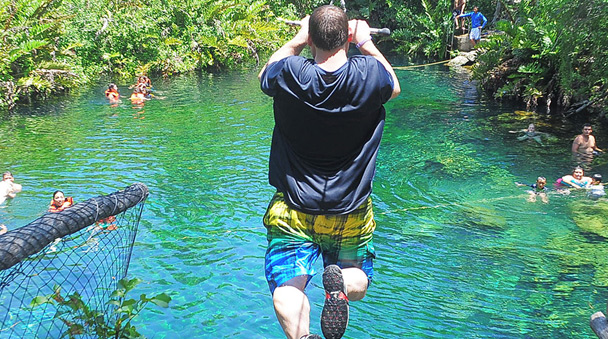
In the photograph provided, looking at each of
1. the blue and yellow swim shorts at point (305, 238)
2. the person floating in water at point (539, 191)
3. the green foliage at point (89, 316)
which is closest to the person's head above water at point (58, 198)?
the green foliage at point (89, 316)

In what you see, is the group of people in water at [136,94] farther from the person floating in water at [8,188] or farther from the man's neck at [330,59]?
the man's neck at [330,59]

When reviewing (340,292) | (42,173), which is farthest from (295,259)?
(42,173)

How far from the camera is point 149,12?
89.7 feet

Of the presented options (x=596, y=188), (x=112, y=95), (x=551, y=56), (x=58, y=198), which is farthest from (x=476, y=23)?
(x=58, y=198)

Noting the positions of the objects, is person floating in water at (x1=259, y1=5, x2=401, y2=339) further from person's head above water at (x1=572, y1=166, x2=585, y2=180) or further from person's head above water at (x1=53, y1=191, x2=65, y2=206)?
person's head above water at (x1=572, y1=166, x2=585, y2=180)

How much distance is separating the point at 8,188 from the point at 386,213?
710 cm

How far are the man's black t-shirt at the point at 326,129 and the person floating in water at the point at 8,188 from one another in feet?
30.0

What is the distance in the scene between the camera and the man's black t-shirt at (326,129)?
317 centimetres

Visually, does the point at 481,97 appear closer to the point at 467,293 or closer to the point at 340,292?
the point at 467,293

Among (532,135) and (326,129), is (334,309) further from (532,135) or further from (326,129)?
(532,135)

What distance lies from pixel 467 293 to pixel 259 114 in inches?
474

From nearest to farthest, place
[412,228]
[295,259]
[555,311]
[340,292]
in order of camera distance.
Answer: [340,292] → [295,259] → [555,311] → [412,228]

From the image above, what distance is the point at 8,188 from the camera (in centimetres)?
1105

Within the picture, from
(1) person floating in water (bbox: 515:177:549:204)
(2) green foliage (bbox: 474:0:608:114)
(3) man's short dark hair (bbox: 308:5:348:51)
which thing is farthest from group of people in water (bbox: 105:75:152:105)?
(3) man's short dark hair (bbox: 308:5:348:51)
